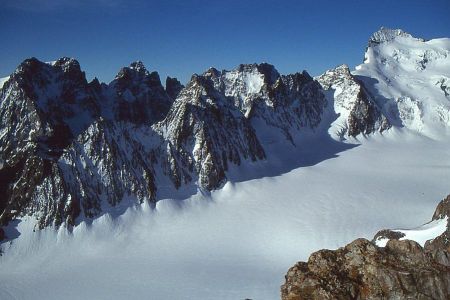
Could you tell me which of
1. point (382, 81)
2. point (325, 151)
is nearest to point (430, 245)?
point (325, 151)

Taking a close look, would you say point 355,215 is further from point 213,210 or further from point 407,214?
point 213,210

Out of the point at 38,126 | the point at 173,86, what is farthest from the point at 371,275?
the point at 173,86

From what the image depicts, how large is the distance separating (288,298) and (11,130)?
93.0m

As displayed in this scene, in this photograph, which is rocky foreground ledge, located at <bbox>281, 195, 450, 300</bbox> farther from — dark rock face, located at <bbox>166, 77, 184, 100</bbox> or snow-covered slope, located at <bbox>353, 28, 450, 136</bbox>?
dark rock face, located at <bbox>166, 77, 184, 100</bbox>

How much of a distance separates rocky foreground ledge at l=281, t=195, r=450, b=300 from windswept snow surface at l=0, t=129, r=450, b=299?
3488cm

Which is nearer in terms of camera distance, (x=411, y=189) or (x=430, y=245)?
(x=430, y=245)

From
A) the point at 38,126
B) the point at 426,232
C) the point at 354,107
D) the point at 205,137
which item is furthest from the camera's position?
the point at 354,107

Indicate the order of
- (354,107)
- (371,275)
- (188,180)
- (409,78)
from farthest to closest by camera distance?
(409,78)
(354,107)
(188,180)
(371,275)

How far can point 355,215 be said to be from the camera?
78625mm

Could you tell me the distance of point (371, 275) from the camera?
1959cm

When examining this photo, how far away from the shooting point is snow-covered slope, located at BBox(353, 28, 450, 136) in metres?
149

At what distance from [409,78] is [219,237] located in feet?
423

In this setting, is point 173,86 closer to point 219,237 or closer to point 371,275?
point 219,237

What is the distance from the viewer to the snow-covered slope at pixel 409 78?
14938 cm
